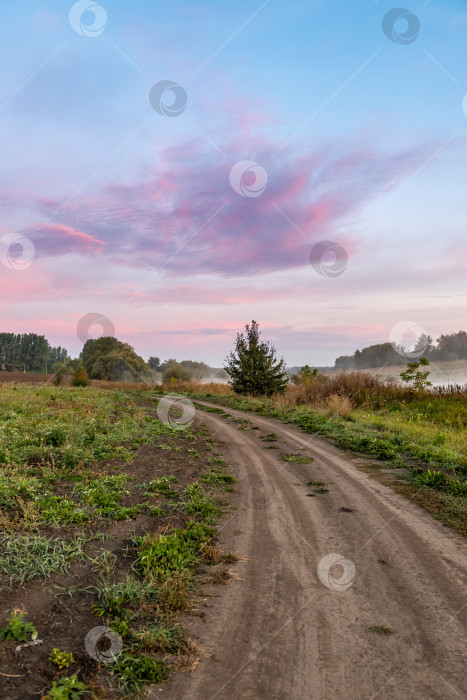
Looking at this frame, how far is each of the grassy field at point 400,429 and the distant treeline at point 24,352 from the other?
409 feet

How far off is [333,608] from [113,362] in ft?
261

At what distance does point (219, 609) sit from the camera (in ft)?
14.5

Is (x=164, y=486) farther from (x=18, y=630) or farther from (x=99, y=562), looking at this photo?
(x=18, y=630)

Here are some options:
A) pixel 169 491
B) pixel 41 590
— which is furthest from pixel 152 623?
pixel 169 491

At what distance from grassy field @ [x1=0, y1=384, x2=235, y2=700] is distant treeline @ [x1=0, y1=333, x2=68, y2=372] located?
5359 inches

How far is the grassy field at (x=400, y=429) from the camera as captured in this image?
8773 millimetres

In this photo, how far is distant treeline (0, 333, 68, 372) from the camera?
133625 millimetres

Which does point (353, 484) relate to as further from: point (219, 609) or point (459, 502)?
point (219, 609)

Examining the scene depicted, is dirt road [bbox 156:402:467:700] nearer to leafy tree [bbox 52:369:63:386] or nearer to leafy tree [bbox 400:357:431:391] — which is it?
leafy tree [bbox 400:357:431:391]

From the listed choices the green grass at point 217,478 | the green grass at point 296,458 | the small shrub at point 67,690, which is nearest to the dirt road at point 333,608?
the small shrub at point 67,690

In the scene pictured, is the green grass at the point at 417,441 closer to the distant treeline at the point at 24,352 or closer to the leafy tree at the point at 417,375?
the leafy tree at the point at 417,375

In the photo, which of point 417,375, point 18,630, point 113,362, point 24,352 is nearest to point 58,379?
point 113,362

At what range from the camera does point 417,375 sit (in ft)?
78.2

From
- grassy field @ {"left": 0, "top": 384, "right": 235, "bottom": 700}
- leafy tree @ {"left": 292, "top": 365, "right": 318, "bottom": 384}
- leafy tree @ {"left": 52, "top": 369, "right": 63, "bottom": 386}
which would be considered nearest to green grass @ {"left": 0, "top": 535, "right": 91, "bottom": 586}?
grassy field @ {"left": 0, "top": 384, "right": 235, "bottom": 700}
